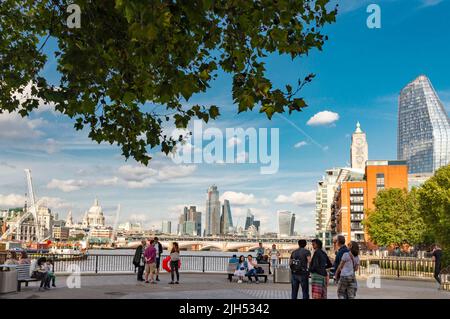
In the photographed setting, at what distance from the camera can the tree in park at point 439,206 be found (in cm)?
5356

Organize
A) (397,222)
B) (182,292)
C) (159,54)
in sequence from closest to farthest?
(159,54), (182,292), (397,222)

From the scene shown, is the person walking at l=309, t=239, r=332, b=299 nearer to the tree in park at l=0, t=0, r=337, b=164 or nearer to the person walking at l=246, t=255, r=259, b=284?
the tree in park at l=0, t=0, r=337, b=164

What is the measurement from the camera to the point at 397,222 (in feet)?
276

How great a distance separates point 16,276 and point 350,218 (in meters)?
107

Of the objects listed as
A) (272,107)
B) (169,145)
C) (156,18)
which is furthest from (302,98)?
(169,145)

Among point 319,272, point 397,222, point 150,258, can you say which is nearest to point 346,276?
point 319,272

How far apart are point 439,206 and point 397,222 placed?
28109 mm

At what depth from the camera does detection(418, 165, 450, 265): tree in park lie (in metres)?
53.6

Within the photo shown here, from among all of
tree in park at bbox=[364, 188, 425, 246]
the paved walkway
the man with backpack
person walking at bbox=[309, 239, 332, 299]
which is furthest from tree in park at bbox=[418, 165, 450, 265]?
person walking at bbox=[309, 239, 332, 299]

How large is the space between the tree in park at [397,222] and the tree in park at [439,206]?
890 inches

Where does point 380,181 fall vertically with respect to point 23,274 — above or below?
above

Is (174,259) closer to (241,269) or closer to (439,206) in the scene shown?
(241,269)

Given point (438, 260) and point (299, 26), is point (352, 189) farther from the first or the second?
point (299, 26)

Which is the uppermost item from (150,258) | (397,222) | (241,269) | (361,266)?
(397,222)
